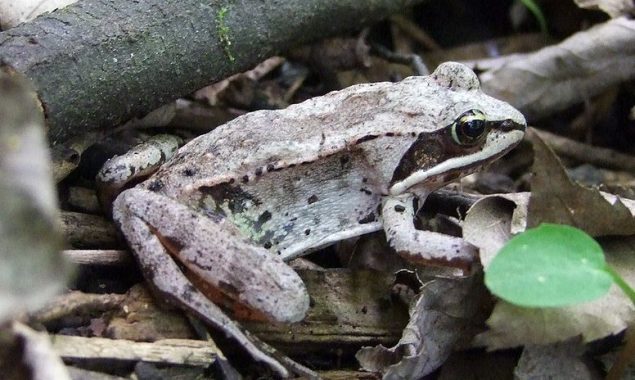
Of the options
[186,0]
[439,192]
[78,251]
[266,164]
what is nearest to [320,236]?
[266,164]

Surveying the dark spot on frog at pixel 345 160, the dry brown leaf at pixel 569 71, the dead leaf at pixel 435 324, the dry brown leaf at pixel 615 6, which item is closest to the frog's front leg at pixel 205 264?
the dead leaf at pixel 435 324

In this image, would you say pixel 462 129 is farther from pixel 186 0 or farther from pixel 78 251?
pixel 78 251

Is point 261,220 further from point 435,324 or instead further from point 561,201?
point 561,201

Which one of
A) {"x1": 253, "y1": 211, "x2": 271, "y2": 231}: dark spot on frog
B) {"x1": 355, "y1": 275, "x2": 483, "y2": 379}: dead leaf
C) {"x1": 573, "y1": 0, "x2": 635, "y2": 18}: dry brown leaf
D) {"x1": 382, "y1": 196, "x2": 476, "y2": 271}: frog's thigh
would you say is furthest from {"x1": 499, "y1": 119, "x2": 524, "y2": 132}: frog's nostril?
{"x1": 573, "y1": 0, "x2": 635, "y2": 18}: dry brown leaf

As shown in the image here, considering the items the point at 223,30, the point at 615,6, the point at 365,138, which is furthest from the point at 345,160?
the point at 615,6

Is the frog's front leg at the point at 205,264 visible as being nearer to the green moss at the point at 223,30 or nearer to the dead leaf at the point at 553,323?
the dead leaf at the point at 553,323

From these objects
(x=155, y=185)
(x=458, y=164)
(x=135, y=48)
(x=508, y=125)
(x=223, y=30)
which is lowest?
(x=458, y=164)
